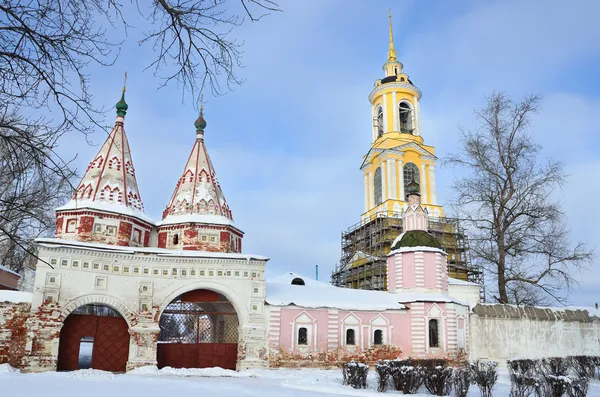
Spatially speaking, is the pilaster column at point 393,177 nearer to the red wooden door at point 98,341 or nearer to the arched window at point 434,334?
the arched window at point 434,334

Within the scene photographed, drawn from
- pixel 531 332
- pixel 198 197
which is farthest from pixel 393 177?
pixel 198 197

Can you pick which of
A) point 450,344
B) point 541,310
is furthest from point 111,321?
point 541,310

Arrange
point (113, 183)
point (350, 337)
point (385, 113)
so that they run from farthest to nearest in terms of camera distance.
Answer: point (385, 113) < point (113, 183) < point (350, 337)

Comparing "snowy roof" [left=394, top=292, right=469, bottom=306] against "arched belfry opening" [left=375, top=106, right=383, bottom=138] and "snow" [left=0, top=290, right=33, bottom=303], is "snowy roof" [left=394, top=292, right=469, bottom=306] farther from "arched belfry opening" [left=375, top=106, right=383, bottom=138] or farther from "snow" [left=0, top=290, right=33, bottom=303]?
"arched belfry opening" [left=375, top=106, right=383, bottom=138]

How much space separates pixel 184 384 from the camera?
41.4ft

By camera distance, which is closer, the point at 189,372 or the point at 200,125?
the point at 189,372

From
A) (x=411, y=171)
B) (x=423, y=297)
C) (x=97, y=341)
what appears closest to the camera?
(x=97, y=341)

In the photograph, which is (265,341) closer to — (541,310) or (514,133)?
(541,310)

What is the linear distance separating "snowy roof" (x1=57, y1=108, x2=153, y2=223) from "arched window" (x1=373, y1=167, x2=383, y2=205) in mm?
19449

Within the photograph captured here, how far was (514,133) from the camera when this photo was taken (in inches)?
912

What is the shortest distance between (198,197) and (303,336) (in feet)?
23.8

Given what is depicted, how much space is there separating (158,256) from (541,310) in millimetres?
16833

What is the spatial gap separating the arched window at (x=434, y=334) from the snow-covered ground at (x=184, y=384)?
3.76m

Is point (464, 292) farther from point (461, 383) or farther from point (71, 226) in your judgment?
point (71, 226)
